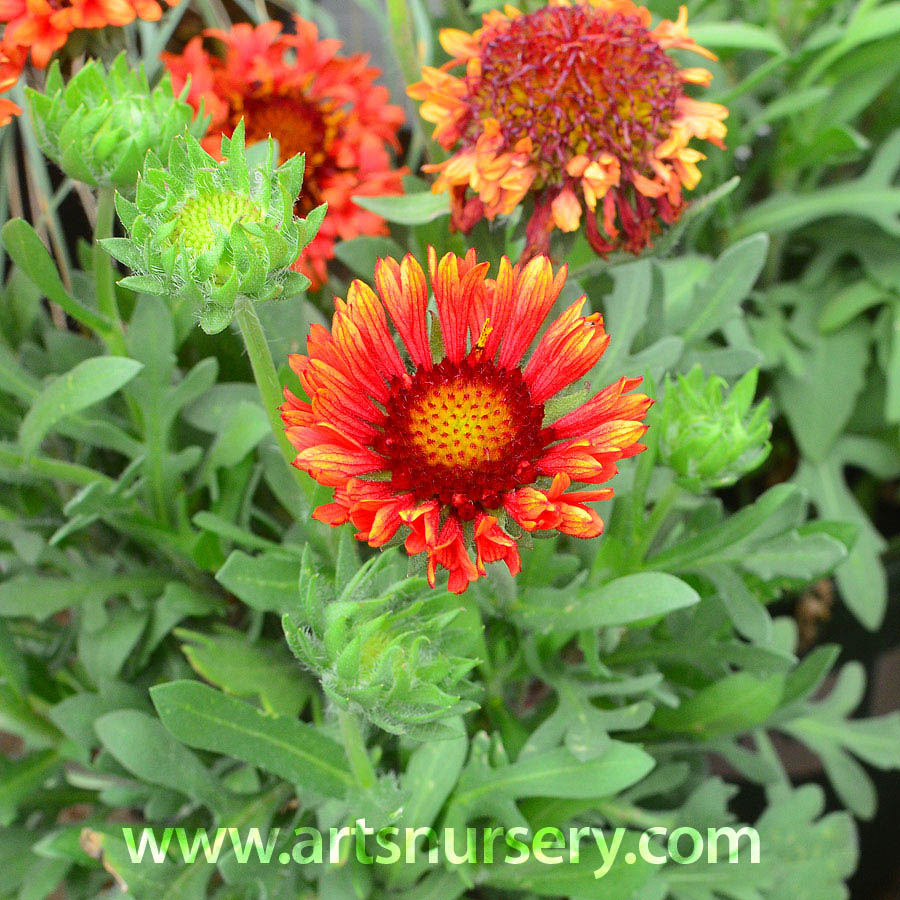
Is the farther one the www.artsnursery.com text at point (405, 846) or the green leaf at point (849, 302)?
the green leaf at point (849, 302)

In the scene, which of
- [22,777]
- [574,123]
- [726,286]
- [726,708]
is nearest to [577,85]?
[574,123]

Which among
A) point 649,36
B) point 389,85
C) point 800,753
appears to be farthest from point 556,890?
point 389,85

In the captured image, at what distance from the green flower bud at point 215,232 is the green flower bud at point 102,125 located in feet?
0.23

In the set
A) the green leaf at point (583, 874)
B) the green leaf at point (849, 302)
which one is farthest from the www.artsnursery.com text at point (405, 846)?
the green leaf at point (849, 302)

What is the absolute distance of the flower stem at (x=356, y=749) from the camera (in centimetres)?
40

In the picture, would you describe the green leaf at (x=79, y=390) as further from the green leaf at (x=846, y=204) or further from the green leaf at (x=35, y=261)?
the green leaf at (x=846, y=204)

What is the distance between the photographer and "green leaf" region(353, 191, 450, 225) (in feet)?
1.77

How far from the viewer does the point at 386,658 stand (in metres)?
0.34

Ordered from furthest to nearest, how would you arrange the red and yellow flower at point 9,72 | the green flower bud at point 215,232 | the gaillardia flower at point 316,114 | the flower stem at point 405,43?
the gaillardia flower at point 316,114 < the flower stem at point 405,43 < the red and yellow flower at point 9,72 < the green flower bud at point 215,232

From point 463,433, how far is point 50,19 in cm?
29

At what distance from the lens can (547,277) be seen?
366 millimetres

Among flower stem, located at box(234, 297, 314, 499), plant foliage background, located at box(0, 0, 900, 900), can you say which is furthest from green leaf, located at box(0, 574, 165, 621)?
flower stem, located at box(234, 297, 314, 499)

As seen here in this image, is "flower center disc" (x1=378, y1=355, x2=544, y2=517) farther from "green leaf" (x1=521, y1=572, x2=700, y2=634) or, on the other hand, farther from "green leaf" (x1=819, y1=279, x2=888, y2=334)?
"green leaf" (x1=819, y1=279, x2=888, y2=334)

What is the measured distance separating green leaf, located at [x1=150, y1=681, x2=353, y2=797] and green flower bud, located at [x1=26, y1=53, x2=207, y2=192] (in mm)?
236
